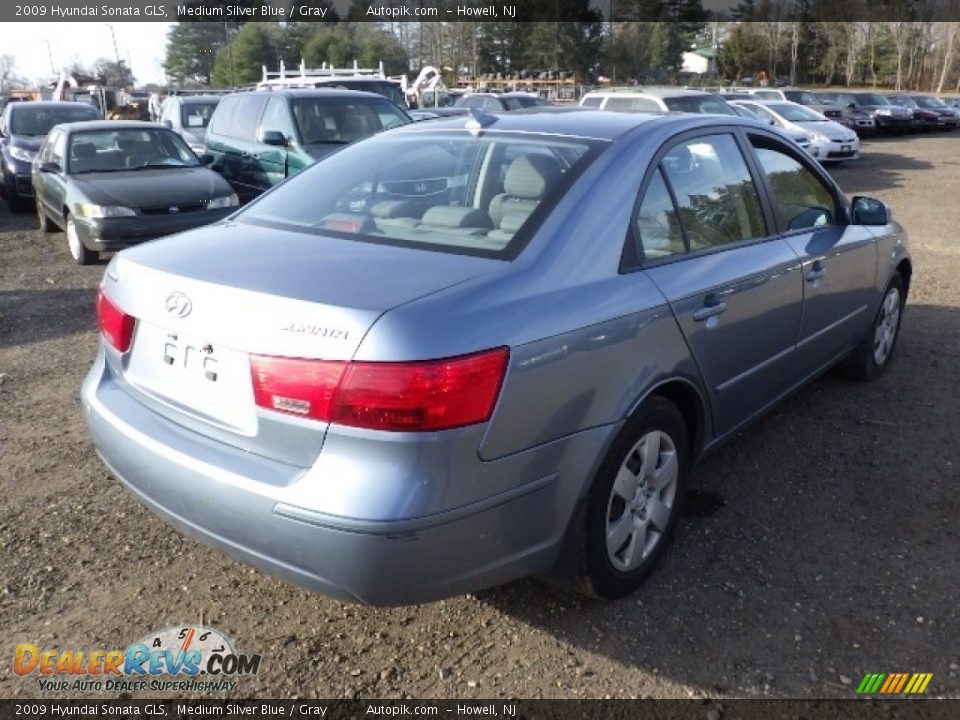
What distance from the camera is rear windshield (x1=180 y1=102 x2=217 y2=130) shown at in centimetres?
1509

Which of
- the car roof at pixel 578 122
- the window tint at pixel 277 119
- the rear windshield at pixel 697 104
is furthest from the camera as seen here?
the rear windshield at pixel 697 104

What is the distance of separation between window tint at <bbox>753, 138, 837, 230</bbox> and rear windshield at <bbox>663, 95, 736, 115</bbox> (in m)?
8.94

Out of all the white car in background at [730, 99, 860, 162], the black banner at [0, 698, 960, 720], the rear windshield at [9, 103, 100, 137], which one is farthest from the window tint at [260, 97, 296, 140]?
the white car in background at [730, 99, 860, 162]

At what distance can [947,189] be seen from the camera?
15.6 m

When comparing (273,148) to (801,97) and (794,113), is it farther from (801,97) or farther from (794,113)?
(801,97)

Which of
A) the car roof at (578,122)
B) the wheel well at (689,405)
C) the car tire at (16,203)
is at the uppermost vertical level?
the car roof at (578,122)

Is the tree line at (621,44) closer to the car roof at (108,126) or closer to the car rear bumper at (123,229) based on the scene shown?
the car roof at (108,126)

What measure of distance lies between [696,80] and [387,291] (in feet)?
223

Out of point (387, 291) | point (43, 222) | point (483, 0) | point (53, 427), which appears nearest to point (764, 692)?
point (387, 291)

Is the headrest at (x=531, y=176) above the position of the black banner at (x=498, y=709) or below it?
above

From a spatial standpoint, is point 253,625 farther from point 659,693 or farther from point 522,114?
point 522,114

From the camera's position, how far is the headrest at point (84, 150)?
9.52 meters

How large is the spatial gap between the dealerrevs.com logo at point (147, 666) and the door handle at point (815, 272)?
2.89m

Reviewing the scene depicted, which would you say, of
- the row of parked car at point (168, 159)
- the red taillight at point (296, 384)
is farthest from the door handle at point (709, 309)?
the row of parked car at point (168, 159)
